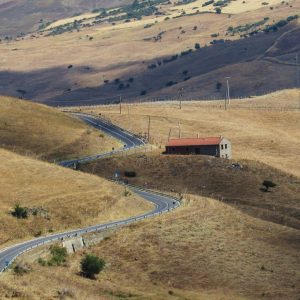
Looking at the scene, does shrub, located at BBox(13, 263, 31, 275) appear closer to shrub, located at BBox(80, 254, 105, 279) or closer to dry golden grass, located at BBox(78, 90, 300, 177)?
shrub, located at BBox(80, 254, 105, 279)

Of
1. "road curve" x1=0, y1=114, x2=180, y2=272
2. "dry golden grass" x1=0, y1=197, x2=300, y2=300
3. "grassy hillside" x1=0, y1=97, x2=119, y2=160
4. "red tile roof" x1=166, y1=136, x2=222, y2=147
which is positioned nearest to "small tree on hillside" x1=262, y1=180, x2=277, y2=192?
"road curve" x1=0, y1=114, x2=180, y2=272

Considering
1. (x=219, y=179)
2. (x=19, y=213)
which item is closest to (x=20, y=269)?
(x=19, y=213)

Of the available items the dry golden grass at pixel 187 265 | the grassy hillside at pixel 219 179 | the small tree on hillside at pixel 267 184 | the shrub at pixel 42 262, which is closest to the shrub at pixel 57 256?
the shrub at pixel 42 262

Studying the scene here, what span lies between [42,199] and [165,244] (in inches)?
628

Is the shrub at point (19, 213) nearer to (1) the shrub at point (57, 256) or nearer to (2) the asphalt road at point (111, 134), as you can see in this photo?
(1) the shrub at point (57, 256)

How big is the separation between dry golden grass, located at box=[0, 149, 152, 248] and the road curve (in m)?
1.86

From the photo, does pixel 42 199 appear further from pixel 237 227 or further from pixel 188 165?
pixel 188 165

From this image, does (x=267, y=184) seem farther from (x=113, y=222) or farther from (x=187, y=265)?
(x=187, y=265)

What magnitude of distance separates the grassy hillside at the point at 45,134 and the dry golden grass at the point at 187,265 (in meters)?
47.0

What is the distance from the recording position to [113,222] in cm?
10400

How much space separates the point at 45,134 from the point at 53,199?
57.6 metres

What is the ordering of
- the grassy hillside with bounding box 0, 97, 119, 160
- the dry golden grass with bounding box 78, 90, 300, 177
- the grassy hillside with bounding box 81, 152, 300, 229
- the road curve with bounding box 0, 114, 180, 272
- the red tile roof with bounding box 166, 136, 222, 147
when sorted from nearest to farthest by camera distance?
the road curve with bounding box 0, 114, 180, 272, the grassy hillside with bounding box 81, 152, 300, 229, the red tile roof with bounding box 166, 136, 222, 147, the grassy hillside with bounding box 0, 97, 119, 160, the dry golden grass with bounding box 78, 90, 300, 177

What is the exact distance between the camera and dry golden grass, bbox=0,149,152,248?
96.1 metres

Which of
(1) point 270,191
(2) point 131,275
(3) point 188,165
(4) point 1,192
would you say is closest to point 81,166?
(3) point 188,165
